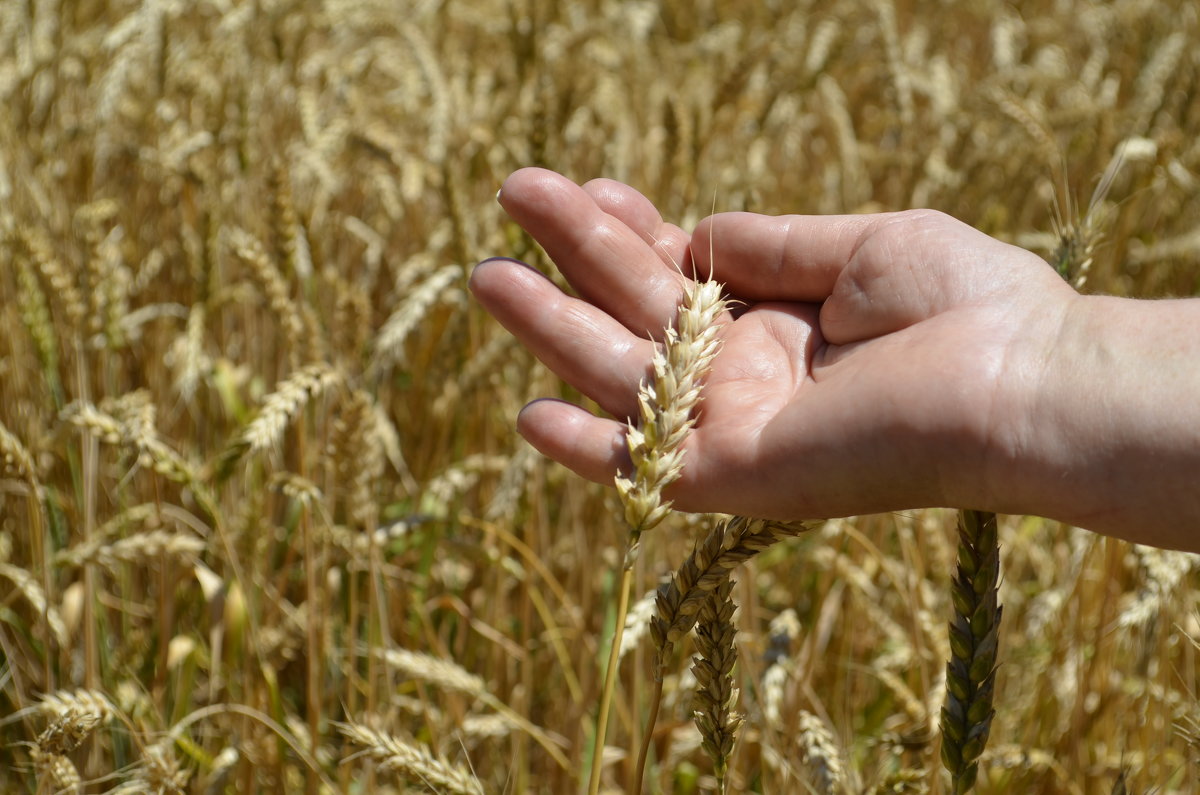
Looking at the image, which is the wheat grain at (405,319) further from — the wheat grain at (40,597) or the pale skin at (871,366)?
the wheat grain at (40,597)

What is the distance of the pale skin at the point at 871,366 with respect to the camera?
117 cm

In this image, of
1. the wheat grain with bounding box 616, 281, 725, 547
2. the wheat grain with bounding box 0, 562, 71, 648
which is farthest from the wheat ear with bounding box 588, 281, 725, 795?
the wheat grain with bounding box 0, 562, 71, 648

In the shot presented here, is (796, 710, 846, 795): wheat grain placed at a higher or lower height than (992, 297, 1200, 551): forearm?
lower

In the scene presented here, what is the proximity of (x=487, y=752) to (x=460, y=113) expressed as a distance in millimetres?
2068

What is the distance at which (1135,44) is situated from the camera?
473cm

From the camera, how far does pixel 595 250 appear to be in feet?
4.94

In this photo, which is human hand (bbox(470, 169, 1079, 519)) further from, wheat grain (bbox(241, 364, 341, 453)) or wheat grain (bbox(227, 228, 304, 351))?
wheat grain (bbox(227, 228, 304, 351))

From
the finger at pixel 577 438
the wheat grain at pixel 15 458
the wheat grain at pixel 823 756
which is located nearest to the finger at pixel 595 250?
the finger at pixel 577 438

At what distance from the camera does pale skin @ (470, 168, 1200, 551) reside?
3.84 ft

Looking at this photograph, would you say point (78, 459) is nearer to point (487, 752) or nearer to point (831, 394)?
point (487, 752)

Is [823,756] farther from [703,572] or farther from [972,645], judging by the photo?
[703,572]

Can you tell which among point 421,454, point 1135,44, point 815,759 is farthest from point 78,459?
point 1135,44

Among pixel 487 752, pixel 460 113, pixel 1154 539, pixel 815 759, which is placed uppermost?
pixel 460 113

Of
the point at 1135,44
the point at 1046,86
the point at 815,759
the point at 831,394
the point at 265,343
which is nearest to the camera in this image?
the point at 831,394
